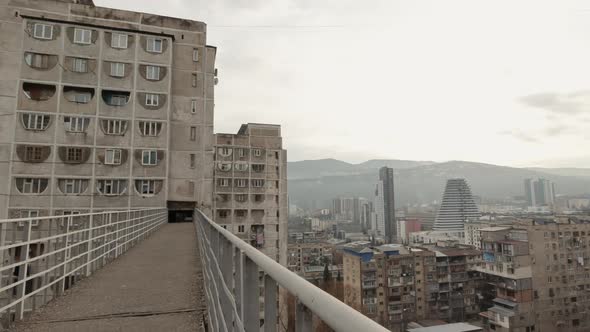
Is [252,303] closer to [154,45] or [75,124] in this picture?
[75,124]

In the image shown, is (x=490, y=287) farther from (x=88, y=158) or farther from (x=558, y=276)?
(x=88, y=158)

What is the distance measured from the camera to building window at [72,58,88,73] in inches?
1326

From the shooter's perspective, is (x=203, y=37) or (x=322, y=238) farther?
(x=322, y=238)

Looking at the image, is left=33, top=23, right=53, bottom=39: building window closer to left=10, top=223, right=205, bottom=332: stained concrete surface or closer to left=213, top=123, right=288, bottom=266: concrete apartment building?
left=213, top=123, right=288, bottom=266: concrete apartment building

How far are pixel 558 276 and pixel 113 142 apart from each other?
239 feet

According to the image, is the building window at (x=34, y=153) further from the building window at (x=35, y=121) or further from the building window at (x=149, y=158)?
the building window at (x=149, y=158)

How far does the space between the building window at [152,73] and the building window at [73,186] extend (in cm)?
1229

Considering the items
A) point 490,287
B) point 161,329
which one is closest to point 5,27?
point 161,329

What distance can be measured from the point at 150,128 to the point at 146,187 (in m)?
6.11

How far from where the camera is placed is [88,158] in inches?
1299

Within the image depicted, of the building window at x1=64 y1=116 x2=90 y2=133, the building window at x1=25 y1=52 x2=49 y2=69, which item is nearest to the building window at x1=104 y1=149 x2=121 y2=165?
the building window at x1=64 y1=116 x2=90 y2=133

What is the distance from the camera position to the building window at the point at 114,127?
3400 centimetres

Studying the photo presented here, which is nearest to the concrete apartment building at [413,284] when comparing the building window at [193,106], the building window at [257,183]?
the building window at [257,183]

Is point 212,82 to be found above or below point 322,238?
above
